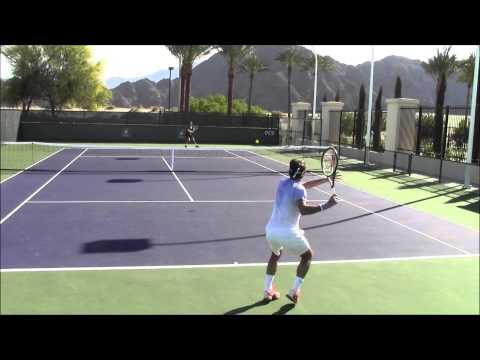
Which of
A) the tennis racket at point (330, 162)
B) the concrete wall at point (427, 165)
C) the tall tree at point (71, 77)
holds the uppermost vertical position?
the tall tree at point (71, 77)

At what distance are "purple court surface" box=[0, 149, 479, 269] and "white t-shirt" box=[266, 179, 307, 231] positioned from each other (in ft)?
7.95

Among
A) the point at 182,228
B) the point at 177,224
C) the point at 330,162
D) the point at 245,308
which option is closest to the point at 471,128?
the point at 177,224

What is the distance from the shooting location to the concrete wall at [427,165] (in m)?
19.2

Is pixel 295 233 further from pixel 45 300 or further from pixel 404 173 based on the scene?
pixel 404 173

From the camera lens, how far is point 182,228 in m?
10.7

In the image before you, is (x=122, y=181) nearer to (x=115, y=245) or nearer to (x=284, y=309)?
(x=115, y=245)

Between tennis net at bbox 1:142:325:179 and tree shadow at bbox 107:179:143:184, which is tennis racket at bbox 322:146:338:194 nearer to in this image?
tree shadow at bbox 107:179:143:184

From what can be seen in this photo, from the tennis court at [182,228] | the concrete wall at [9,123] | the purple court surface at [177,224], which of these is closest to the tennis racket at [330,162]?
the tennis court at [182,228]

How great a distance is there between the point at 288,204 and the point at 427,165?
56.3ft

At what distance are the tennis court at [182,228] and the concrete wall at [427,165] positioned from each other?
4936mm

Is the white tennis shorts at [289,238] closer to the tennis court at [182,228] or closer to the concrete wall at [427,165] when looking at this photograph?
the tennis court at [182,228]

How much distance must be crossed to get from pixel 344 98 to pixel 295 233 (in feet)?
471

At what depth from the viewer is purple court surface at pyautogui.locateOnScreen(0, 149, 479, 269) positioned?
28.5 ft

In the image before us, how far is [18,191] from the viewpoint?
49.1 feet
